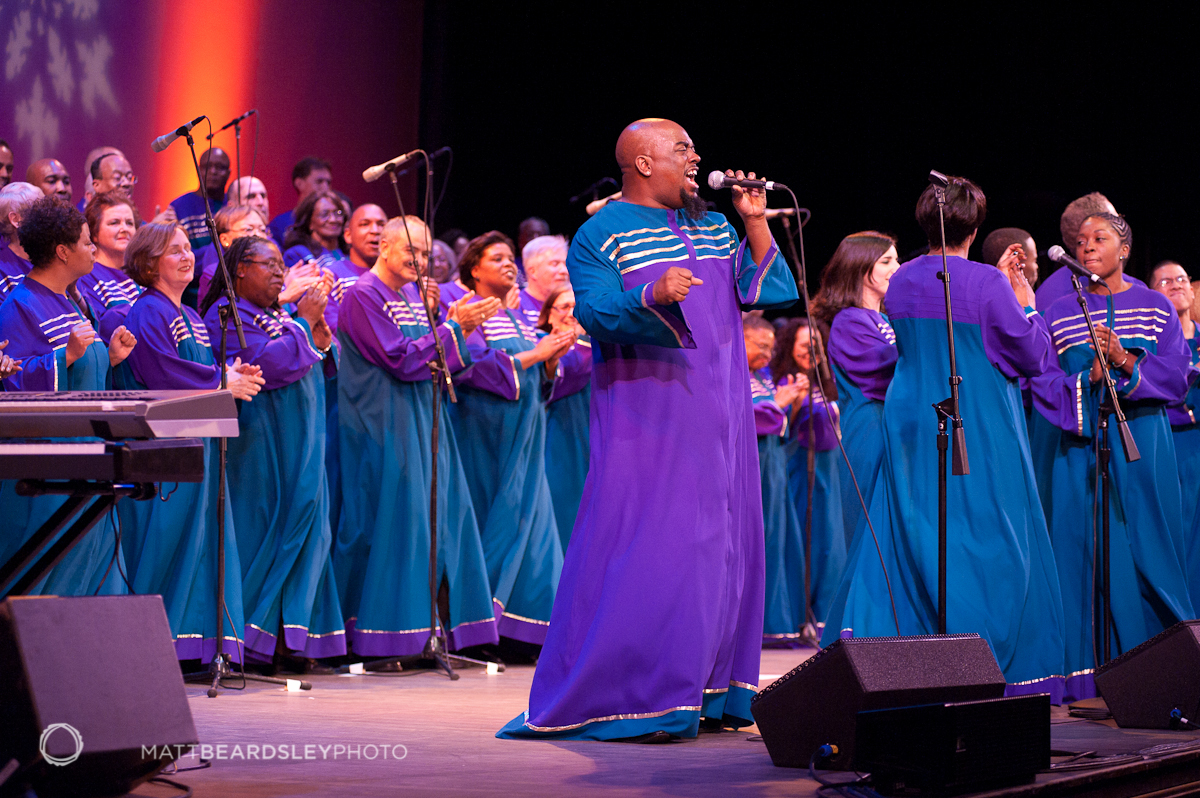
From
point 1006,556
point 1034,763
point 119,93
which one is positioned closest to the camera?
point 1034,763

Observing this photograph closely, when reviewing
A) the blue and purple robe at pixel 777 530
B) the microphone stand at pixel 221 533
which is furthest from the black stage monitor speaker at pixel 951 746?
the blue and purple robe at pixel 777 530

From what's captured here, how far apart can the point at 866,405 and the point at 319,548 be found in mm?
2596

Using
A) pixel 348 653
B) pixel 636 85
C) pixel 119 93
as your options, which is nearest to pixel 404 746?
pixel 348 653

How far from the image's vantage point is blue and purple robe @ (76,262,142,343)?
588 centimetres

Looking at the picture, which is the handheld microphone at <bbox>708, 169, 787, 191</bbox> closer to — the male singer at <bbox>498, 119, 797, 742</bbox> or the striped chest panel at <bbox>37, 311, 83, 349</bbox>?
the male singer at <bbox>498, 119, 797, 742</bbox>

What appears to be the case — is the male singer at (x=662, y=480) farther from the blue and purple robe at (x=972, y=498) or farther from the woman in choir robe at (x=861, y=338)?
the woman in choir robe at (x=861, y=338)

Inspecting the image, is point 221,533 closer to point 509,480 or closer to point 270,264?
point 270,264

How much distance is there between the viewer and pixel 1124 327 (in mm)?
6027

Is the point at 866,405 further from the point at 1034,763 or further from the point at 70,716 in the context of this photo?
the point at 70,716

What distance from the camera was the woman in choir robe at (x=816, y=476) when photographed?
28.1 feet

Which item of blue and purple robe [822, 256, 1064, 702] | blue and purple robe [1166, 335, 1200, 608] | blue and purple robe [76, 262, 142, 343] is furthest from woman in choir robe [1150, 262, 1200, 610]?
blue and purple robe [76, 262, 142, 343]

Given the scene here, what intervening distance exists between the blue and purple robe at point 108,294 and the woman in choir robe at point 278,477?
1.21ft

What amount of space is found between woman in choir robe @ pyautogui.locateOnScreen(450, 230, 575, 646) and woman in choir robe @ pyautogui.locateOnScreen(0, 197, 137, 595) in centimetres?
197

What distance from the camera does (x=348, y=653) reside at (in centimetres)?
651
